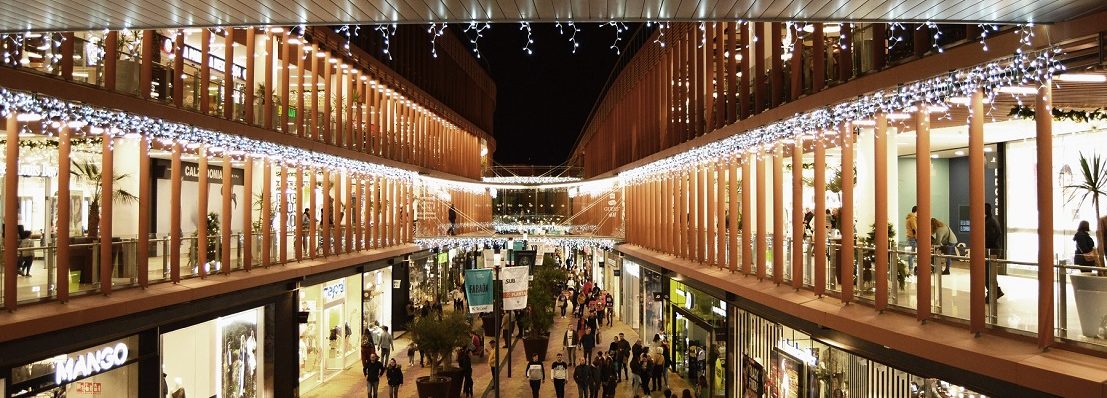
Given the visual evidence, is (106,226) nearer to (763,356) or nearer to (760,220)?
(763,356)

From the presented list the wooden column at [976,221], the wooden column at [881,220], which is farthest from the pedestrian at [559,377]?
the wooden column at [976,221]

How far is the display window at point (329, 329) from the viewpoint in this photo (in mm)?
21859

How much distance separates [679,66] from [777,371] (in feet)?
40.2

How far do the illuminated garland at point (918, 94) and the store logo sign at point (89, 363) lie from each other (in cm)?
1204

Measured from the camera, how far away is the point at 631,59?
34.0 meters

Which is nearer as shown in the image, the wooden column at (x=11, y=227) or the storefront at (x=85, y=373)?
the storefront at (x=85, y=373)

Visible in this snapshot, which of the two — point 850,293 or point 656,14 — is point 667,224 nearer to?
point 850,293

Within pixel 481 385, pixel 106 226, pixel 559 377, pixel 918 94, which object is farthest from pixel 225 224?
pixel 918 94

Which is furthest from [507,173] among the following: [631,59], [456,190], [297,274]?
[297,274]

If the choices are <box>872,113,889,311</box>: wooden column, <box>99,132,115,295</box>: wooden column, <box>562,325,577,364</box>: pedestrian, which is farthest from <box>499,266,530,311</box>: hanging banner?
<box>872,113,889,311</box>: wooden column

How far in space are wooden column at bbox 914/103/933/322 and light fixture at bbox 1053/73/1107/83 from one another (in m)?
1.57

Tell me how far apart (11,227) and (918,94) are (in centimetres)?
1258

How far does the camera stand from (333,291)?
78.0 ft

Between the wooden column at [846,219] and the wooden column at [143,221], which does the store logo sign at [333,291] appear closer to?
the wooden column at [143,221]
